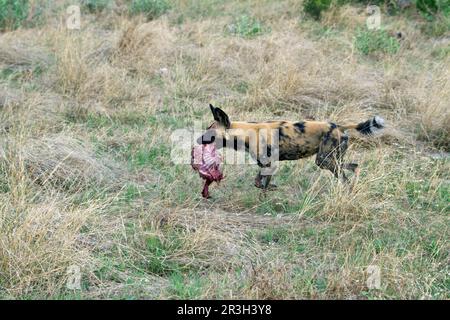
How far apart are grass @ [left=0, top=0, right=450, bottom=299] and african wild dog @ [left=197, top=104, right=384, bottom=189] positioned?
0.71 ft

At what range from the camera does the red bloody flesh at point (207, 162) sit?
5246mm

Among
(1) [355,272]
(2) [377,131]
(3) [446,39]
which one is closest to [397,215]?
(2) [377,131]

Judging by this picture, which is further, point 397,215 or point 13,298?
point 397,215

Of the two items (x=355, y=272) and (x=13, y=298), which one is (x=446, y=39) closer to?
(x=355, y=272)

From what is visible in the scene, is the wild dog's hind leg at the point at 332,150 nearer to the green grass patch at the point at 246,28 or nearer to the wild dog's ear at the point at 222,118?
the wild dog's ear at the point at 222,118

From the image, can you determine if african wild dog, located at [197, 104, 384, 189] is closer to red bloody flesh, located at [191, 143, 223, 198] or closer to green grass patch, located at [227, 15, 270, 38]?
red bloody flesh, located at [191, 143, 223, 198]

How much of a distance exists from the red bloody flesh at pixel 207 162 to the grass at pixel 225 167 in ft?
0.64

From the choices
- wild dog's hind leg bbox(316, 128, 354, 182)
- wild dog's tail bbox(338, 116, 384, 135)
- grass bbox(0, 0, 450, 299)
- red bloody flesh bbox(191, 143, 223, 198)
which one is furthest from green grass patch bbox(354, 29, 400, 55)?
red bloody flesh bbox(191, 143, 223, 198)

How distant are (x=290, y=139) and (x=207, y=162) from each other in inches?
24.6

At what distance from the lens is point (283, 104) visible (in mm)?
7473

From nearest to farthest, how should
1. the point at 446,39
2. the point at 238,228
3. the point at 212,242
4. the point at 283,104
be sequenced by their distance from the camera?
the point at 212,242 < the point at 238,228 < the point at 283,104 < the point at 446,39

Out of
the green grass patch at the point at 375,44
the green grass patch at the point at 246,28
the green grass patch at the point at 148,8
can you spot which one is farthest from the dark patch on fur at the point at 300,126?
the green grass patch at the point at 148,8

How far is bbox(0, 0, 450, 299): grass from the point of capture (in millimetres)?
4203
